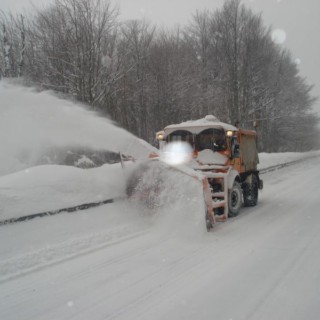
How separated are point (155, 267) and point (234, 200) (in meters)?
4.33

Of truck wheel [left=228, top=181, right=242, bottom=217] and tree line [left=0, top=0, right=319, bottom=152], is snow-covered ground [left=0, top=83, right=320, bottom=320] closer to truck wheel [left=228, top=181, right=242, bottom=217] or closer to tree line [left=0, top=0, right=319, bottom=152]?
truck wheel [left=228, top=181, right=242, bottom=217]

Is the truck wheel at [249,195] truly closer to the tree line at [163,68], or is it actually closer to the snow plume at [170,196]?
the snow plume at [170,196]

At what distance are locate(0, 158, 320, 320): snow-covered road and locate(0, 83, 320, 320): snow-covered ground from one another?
1 cm

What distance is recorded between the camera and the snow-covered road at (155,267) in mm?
4121

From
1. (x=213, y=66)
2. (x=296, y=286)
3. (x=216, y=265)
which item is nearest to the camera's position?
(x=296, y=286)

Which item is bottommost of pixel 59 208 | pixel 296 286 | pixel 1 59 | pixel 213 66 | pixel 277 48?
pixel 296 286

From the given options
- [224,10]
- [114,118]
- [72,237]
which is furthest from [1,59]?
[224,10]

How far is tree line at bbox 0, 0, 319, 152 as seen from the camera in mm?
16719

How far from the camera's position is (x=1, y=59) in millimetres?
19141

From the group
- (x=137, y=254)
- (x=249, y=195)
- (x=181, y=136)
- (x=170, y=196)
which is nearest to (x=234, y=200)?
(x=249, y=195)

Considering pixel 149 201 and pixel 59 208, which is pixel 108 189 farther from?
pixel 59 208

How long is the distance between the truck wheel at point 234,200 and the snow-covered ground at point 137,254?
247mm

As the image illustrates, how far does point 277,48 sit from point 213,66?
1030 cm

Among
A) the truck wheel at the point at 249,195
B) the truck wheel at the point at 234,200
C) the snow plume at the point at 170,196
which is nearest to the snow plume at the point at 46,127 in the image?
the snow plume at the point at 170,196
